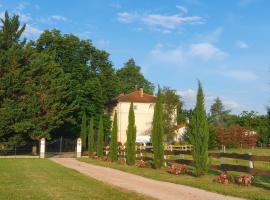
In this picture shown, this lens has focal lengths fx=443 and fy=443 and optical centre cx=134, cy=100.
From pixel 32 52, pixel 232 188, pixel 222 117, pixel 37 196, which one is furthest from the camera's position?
pixel 222 117

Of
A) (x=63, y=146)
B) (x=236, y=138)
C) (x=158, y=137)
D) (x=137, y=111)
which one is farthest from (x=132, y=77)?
(x=158, y=137)

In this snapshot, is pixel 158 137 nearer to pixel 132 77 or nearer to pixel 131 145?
pixel 131 145

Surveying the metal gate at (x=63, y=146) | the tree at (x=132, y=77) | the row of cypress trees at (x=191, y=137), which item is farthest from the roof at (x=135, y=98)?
the row of cypress trees at (x=191, y=137)

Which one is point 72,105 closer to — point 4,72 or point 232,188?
point 4,72

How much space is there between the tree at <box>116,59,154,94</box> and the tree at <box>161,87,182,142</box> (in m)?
25.7

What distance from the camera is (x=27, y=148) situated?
169 ft

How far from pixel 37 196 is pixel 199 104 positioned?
10.8 meters

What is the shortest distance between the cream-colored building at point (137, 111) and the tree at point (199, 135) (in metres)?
51.0

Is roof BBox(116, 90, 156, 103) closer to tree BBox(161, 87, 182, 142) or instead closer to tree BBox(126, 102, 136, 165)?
tree BBox(161, 87, 182, 142)

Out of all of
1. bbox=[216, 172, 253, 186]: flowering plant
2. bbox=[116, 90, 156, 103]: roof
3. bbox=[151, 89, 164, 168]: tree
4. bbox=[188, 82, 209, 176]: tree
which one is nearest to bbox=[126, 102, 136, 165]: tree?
bbox=[151, 89, 164, 168]: tree

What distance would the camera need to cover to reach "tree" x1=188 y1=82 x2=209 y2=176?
63.7 feet

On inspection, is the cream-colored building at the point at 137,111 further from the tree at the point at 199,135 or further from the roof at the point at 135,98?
the tree at the point at 199,135

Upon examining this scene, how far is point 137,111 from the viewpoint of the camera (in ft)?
241

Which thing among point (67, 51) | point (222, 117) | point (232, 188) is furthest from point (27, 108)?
point (222, 117)
